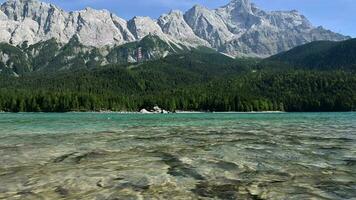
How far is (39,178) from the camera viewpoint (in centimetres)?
2017

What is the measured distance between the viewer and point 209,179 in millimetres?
19828

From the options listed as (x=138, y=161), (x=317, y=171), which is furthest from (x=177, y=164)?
(x=317, y=171)

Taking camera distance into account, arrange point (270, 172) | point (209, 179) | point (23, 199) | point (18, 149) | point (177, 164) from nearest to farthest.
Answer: point (23, 199) → point (209, 179) → point (270, 172) → point (177, 164) → point (18, 149)

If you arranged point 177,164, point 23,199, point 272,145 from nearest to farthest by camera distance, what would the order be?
point 23,199 → point 177,164 → point 272,145

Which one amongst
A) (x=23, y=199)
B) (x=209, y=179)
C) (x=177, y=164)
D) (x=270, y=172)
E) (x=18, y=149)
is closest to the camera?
(x=23, y=199)

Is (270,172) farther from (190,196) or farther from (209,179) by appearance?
(190,196)

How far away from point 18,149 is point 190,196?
820 inches

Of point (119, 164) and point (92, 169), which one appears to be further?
point (119, 164)

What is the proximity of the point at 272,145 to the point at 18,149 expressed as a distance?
19646 millimetres

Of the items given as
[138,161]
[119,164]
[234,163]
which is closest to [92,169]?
[119,164]

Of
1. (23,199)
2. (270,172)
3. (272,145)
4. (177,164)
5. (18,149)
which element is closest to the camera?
(23,199)

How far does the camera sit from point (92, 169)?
22.8 metres

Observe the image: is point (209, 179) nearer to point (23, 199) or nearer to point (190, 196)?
point (190, 196)

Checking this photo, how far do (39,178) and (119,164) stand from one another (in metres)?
5.44
